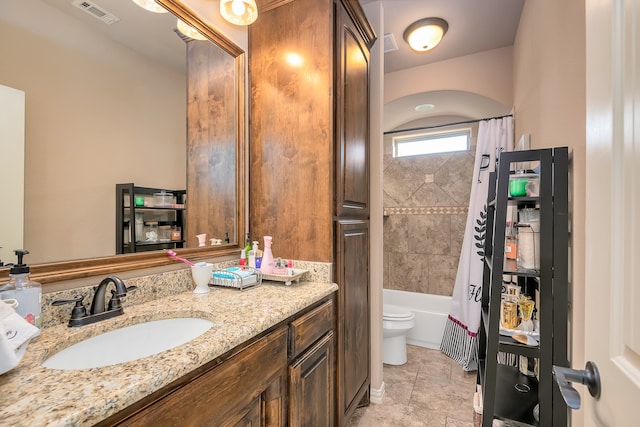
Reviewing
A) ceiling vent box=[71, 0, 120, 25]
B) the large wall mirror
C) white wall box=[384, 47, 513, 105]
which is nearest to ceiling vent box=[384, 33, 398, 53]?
white wall box=[384, 47, 513, 105]

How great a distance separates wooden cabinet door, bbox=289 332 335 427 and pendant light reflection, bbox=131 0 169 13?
159cm

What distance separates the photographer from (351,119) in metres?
1.65

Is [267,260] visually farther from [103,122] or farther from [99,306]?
[103,122]

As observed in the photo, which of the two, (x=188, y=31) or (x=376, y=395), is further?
(x=376, y=395)

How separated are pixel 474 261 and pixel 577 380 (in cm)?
216

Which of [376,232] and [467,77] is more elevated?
[467,77]

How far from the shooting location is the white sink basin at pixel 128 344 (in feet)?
2.53

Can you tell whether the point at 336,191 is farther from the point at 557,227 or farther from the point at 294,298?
the point at 557,227

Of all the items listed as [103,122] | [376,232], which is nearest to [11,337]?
[103,122]

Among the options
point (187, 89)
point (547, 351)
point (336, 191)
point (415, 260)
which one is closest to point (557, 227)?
point (547, 351)

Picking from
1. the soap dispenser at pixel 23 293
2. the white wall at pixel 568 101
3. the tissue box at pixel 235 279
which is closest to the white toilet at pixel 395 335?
the white wall at pixel 568 101

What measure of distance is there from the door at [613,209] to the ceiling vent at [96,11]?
151 cm

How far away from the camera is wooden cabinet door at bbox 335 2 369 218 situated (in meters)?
1.51

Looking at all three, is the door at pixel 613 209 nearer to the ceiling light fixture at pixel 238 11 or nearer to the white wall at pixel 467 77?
the ceiling light fixture at pixel 238 11
